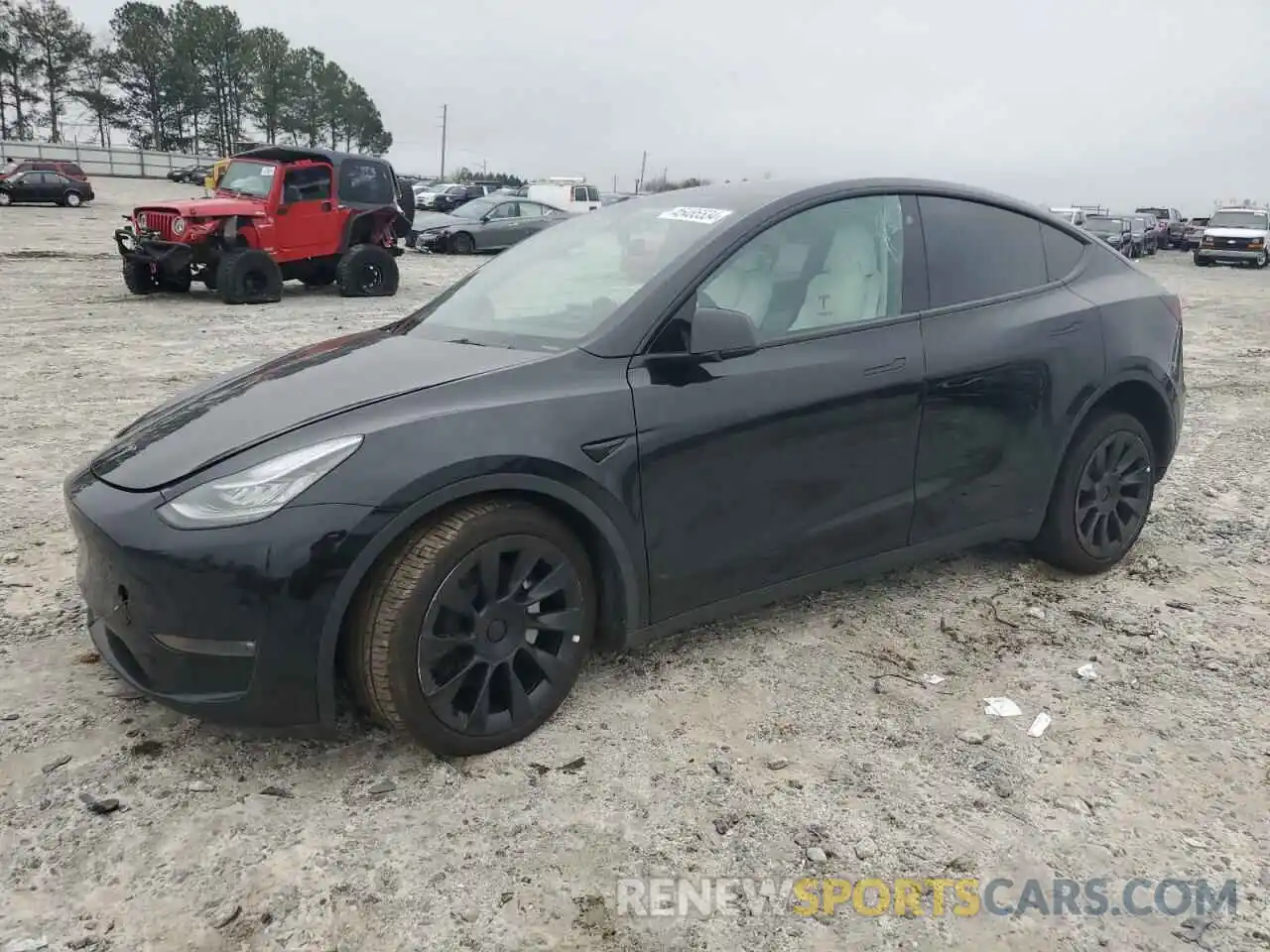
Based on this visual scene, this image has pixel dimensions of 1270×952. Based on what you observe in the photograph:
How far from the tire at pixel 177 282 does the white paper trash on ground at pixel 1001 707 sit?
39.7 ft

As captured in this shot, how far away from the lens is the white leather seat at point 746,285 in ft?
9.52

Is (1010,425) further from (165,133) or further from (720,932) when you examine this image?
(165,133)

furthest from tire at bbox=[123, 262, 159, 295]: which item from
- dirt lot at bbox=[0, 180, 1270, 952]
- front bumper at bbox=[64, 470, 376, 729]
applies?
front bumper at bbox=[64, 470, 376, 729]

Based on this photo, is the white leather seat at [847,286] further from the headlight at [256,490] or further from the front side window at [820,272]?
the headlight at [256,490]

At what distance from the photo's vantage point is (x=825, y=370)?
3008 mm

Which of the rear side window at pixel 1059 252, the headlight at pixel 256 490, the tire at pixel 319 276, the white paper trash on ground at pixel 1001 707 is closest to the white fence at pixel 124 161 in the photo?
the tire at pixel 319 276

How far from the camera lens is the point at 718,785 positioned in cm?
249

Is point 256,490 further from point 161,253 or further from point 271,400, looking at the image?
point 161,253

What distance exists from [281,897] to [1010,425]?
111 inches

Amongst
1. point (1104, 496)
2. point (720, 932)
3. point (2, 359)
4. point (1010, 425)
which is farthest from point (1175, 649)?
point (2, 359)

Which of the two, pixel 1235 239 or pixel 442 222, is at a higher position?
pixel 1235 239

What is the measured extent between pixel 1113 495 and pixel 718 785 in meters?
2.36

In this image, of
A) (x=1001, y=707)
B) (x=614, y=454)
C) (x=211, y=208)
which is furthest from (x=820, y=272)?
(x=211, y=208)

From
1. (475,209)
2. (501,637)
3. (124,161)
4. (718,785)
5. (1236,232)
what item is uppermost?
(124,161)
